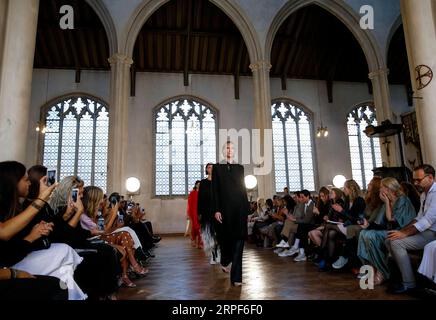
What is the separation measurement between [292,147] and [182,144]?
474 cm

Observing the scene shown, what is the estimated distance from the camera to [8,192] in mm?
1602

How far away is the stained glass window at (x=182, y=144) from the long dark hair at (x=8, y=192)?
Answer: 10218mm

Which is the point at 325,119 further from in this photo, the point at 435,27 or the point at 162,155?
the point at 435,27

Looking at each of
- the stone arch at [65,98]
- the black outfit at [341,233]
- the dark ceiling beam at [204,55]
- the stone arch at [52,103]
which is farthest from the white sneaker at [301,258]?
the stone arch at [65,98]

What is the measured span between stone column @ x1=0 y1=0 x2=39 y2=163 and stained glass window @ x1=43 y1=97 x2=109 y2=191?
27.9 feet

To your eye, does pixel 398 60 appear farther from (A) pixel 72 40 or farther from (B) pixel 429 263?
(A) pixel 72 40

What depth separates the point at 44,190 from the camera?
174cm

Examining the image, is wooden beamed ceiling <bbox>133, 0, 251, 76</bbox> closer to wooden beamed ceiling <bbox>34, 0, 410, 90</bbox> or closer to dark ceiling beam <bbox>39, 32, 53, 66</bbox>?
wooden beamed ceiling <bbox>34, 0, 410, 90</bbox>

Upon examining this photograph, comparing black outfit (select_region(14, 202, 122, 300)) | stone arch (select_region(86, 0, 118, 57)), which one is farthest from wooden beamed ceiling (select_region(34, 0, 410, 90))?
black outfit (select_region(14, 202, 122, 300))

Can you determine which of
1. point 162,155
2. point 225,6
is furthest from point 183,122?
point 225,6

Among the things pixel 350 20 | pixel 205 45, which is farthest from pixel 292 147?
pixel 205 45

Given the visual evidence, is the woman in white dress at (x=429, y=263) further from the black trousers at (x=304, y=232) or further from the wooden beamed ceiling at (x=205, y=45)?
the wooden beamed ceiling at (x=205, y=45)

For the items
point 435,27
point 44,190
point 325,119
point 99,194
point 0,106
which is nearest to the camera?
point 44,190

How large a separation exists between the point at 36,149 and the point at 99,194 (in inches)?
400
